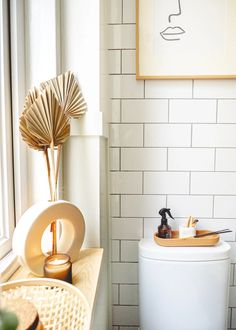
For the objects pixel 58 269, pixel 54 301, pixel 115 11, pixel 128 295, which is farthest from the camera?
pixel 128 295

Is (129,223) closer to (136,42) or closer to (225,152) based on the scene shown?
(225,152)

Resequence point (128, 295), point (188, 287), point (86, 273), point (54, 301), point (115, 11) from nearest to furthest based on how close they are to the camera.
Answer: point (54, 301) → point (86, 273) → point (188, 287) → point (115, 11) → point (128, 295)

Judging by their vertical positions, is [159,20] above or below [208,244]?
above

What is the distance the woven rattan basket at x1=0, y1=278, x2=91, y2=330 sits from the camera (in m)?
0.46

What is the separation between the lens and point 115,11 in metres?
1.03

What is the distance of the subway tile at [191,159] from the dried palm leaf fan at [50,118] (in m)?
0.47

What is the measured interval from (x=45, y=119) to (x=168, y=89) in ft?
1.86

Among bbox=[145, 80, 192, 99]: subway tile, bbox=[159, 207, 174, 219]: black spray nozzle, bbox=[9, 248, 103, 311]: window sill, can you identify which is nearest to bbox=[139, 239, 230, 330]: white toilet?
bbox=[159, 207, 174, 219]: black spray nozzle

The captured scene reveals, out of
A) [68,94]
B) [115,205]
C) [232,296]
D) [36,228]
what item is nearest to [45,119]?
[68,94]

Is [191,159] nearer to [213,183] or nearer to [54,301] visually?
[213,183]

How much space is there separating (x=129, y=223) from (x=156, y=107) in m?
0.50

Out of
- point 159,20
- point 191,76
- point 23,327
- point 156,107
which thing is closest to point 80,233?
point 23,327

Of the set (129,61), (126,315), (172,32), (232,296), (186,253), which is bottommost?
(126,315)

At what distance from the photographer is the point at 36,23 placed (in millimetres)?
827
